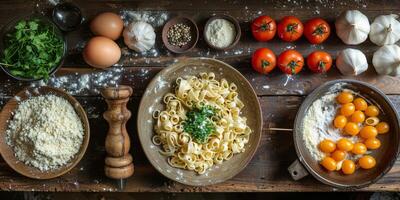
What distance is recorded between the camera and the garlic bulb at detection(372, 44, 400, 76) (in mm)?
2402

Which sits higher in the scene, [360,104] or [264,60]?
[264,60]

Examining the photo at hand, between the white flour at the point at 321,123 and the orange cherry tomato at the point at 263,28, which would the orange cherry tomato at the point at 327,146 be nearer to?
the white flour at the point at 321,123

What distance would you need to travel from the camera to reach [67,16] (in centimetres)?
248

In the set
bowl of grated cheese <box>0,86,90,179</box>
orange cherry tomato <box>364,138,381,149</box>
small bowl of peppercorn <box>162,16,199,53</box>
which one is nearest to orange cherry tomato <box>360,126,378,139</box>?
orange cherry tomato <box>364,138,381,149</box>

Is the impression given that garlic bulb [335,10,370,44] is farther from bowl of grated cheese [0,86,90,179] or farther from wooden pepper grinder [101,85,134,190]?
bowl of grated cheese [0,86,90,179]

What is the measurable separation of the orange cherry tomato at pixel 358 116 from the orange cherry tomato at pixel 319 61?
0.89 feet

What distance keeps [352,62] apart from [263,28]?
1.56 feet

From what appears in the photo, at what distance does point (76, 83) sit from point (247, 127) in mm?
915

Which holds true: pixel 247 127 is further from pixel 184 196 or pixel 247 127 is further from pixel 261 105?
pixel 184 196

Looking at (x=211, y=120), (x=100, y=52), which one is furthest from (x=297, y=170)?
(x=100, y=52)

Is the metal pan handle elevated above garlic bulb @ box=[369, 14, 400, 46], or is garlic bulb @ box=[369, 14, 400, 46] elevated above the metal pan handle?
garlic bulb @ box=[369, 14, 400, 46]

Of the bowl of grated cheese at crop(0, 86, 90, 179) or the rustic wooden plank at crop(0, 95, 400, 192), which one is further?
the rustic wooden plank at crop(0, 95, 400, 192)

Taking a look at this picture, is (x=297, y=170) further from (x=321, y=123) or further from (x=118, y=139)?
(x=118, y=139)

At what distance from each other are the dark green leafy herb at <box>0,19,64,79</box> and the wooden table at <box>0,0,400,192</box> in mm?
109
